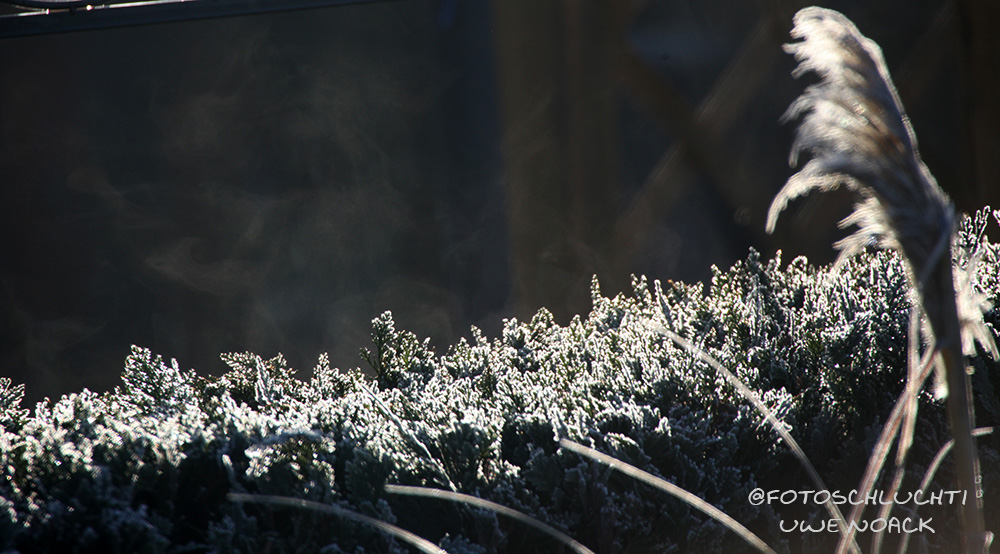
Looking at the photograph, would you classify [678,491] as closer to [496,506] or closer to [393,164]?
[496,506]

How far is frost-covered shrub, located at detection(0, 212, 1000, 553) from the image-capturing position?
1337 mm

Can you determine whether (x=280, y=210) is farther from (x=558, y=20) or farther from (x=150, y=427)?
(x=150, y=427)

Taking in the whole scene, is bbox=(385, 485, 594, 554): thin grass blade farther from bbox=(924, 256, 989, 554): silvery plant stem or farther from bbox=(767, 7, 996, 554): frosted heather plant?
bbox=(924, 256, 989, 554): silvery plant stem

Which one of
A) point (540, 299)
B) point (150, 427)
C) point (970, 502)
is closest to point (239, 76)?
point (540, 299)

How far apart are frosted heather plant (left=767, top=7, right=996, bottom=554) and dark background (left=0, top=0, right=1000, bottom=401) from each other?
174 inches

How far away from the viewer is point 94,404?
1935 mm

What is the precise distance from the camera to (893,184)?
980mm

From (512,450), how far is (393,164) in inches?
182

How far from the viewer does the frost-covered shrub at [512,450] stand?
134 centimetres

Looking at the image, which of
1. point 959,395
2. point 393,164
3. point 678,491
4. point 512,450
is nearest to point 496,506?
point 678,491

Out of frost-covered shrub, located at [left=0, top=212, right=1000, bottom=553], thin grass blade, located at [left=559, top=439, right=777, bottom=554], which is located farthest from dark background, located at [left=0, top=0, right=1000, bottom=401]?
thin grass blade, located at [left=559, top=439, right=777, bottom=554]

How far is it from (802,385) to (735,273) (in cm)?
94

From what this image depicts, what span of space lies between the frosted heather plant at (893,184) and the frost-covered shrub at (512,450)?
201 millimetres

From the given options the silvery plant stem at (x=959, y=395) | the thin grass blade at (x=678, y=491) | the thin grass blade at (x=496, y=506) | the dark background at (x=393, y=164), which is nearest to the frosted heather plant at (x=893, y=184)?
the silvery plant stem at (x=959, y=395)
